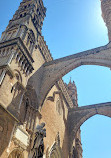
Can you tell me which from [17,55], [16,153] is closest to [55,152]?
[16,153]

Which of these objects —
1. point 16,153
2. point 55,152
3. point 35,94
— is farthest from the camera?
point 55,152

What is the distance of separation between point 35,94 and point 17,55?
3.18m

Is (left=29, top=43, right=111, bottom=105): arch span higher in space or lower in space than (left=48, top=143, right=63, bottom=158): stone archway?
higher

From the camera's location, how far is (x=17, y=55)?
30.1 feet

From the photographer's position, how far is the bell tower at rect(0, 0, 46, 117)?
7.80 meters

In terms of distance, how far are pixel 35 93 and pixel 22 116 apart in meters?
2.11

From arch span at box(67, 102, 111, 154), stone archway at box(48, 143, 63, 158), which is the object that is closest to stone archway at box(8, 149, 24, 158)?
stone archway at box(48, 143, 63, 158)

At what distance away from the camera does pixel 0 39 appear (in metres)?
10.9

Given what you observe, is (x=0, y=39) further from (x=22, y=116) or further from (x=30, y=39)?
(x=22, y=116)

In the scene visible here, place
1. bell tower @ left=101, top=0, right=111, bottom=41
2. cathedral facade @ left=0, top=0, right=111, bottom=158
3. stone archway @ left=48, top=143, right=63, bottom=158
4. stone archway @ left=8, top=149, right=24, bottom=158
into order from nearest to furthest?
cathedral facade @ left=0, top=0, right=111, bottom=158
stone archway @ left=8, top=149, right=24, bottom=158
stone archway @ left=48, top=143, right=63, bottom=158
bell tower @ left=101, top=0, right=111, bottom=41

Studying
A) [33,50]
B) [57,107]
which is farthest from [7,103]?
[57,107]

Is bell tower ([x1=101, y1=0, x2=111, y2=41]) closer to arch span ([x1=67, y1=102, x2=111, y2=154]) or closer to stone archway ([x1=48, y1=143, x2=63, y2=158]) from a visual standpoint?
arch span ([x1=67, y1=102, x2=111, y2=154])

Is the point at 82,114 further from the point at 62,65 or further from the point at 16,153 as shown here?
the point at 16,153

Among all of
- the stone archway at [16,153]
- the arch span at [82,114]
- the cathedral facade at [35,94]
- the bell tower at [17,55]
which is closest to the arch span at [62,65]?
the cathedral facade at [35,94]
